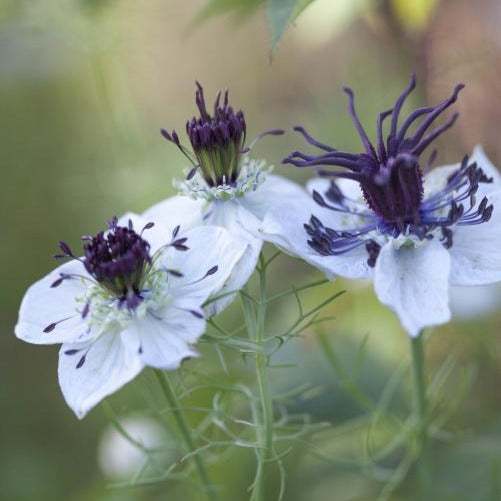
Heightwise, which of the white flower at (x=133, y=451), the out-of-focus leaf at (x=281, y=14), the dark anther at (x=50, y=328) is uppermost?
the out-of-focus leaf at (x=281, y=14)

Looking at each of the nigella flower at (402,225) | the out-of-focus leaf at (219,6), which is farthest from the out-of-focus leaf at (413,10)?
the nigella flower at (402,225)

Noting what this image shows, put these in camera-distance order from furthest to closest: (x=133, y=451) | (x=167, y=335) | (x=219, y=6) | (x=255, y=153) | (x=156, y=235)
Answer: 1. (x=255, y=153)
2. (x=133, y=451)
3. (x=219, y=6)
4. (x=156, y=235)
5. (x=167, y=335)

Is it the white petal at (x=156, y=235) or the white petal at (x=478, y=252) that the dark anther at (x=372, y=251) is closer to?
the white petal at (x=478, y=252)

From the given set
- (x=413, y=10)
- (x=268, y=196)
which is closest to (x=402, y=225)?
(x=268, y=196)

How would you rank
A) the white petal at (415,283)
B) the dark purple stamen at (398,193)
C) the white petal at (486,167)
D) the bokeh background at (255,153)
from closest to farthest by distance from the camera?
the white petal at (415,283) < the dark purple stamen at (398,193) < the white petal at (486,167) < the bokeh background at (255,153)

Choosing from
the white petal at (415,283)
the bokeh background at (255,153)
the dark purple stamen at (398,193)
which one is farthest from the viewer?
the bokeh background at (255,153)

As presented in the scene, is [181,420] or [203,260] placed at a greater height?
[203,260]

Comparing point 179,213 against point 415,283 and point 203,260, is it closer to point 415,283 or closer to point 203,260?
point 203,260
